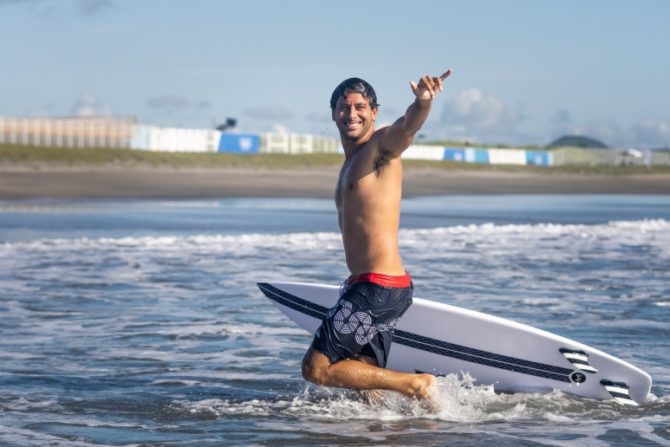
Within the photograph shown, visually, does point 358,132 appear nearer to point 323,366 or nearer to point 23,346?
point 323,366

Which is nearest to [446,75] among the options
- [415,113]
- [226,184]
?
[415,113]

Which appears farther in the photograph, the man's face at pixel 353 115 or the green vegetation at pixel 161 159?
the green vegetation at pixel 161 159

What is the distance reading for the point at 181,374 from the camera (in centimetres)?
838

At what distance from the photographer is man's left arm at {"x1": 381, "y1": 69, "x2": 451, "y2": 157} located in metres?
6.14

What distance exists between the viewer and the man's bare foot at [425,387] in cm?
682

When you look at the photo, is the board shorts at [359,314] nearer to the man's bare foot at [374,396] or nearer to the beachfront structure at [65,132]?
the man's bare foot at [374,396]

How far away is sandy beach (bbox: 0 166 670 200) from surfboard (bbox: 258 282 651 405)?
2386cm

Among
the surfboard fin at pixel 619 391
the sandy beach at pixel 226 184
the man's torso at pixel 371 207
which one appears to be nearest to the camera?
the man's torso at pixel 371 207

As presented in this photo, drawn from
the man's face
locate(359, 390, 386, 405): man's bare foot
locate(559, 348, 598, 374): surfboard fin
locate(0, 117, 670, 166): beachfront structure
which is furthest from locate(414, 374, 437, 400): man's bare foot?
locate(0, 117, 670, 166): beachfront structure

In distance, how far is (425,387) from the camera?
6.84 metres

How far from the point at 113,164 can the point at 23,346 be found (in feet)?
119

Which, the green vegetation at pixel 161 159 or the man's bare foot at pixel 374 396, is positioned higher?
the green vegetation at pixel 161 159

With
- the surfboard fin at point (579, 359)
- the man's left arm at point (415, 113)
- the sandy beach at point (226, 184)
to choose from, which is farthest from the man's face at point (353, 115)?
the sandy beach at point (226, 184)

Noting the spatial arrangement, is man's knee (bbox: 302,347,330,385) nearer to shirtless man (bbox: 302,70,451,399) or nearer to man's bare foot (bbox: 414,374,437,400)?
shirtless man (bbox: 302,70,451,399)
